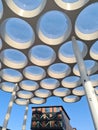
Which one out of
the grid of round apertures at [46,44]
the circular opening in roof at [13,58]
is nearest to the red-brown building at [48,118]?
the grid of round apertures at [46,44]

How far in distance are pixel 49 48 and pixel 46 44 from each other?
226cm

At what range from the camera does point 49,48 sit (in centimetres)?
2969

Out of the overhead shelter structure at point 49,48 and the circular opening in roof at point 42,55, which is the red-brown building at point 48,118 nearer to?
the overhead shelter structure at point 49,48

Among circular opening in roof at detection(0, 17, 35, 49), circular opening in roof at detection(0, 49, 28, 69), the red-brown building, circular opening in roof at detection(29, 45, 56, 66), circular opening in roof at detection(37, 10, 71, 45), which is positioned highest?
the red-brown building

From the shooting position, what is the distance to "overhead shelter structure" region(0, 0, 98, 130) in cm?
2147

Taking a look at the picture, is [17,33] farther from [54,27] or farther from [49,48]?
[49,48]

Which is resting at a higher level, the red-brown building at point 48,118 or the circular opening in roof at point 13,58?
the red-brown building at point 48,118

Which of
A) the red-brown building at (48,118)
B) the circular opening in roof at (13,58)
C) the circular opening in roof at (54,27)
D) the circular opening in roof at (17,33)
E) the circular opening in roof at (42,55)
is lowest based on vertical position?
the circular opening in roof at (54,27)

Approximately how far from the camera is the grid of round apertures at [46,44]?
2214cm

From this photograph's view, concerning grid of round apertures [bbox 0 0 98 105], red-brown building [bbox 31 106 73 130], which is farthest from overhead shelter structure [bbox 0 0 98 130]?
red-brown building [bbox 31 106 73 130]

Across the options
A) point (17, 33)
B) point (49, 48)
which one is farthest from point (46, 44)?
point (17, 33)

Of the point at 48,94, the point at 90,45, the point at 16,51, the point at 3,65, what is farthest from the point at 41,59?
the point at 48,94

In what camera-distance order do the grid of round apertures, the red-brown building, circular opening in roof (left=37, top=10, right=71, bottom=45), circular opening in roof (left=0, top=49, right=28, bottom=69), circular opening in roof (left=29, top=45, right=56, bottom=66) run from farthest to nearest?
the red-brown building, circular opening in roof (left=0, top=49, right=28, bottom=69), circular opening in roof (left=29, top=45, right=56, bottom=66), circular opening in roof (left=37, top=10, right=71, bottom=45), the grid of round apertures

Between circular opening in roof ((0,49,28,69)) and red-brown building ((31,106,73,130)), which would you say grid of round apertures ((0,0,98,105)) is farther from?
red-brown building ((31,106,73,130))
